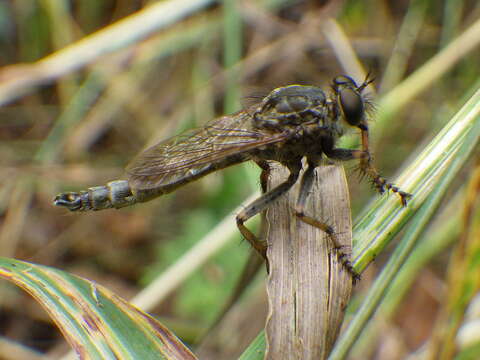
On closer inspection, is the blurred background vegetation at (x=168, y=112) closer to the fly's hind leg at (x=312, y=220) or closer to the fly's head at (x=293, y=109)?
the fly's head at (x=293, y=109)

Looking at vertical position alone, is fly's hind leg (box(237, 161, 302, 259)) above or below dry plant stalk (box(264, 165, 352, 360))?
above

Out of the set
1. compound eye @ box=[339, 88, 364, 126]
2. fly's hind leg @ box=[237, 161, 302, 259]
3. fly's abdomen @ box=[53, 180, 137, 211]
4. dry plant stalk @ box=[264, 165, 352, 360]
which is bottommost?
dry plant stalk @ box=[264, 165, 352, 360]

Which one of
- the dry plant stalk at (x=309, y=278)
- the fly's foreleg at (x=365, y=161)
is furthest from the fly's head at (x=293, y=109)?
the dry plant stalk at (x=309, y=278)

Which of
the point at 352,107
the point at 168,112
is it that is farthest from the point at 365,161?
the point at 168,112

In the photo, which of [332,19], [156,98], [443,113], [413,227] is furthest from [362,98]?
[156,98]

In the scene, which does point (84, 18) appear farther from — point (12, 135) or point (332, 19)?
point (332, 19)

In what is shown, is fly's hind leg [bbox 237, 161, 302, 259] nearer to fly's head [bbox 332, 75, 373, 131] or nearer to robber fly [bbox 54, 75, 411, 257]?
robber fly [bbox 54, 75, 411, 257]

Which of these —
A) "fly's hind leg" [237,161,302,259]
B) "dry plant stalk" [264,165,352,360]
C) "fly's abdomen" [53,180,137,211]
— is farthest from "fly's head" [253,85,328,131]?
"fly's abdomen" [53,180,137,211]

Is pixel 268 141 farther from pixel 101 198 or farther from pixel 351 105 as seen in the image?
pixel 101 198
